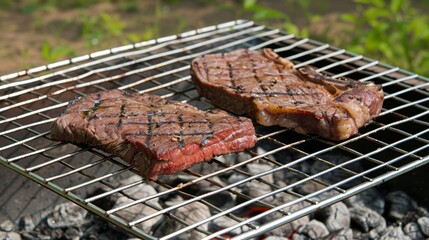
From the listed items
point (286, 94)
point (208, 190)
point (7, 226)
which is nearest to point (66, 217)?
point (7, 226)

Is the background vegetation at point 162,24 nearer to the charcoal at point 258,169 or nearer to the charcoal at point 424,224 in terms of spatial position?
the charcoal at point 258,169

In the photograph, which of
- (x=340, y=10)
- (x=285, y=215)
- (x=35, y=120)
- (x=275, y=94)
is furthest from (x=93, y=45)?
(x=285, y=215)

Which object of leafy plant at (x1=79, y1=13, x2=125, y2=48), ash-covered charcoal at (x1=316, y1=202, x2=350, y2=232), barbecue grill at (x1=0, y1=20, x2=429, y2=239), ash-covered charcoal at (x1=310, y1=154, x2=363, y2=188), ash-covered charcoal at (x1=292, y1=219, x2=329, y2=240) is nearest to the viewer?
barbecue grill at (x1=0, y1=20, x2=429, y2=239)

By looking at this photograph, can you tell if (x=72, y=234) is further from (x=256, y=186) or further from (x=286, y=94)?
(x=286, y=94)

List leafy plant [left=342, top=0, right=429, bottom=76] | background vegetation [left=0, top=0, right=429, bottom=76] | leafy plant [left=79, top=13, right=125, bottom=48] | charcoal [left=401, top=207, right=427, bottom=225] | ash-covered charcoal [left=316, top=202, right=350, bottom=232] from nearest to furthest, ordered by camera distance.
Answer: ash-covered charcoal [left=316, top=202, right=350, bottom=232] < charcoal [left=401, top=207, right=427, bottom=225] < leafy plant [left=342, top=0, right=429, bottom=76] < background vegetation [left=0, top=0, right=429, bottom=76] < leafy plant [left=79, top=13, right=125, bottom=48]


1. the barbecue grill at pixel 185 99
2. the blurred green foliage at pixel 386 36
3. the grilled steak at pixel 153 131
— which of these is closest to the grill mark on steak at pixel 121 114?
the grilled steak at pixel 153 131

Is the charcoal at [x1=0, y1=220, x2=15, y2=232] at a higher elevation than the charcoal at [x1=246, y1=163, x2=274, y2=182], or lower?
lower

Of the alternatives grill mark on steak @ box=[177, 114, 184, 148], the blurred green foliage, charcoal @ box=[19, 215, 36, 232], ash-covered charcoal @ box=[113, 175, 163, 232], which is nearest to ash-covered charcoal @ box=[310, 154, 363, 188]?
ash-covered charcoal @ box=[113, 175, 163, 232]

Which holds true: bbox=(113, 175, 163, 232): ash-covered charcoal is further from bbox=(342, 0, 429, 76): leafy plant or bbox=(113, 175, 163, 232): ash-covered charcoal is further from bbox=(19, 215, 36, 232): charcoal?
bbox=(342, 0, 429, 76): leafy plant
